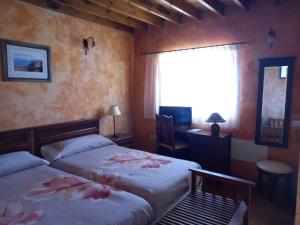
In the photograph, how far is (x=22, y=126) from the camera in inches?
111

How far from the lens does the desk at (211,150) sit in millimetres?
3240

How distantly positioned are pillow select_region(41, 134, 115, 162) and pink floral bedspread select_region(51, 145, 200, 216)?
90 mm

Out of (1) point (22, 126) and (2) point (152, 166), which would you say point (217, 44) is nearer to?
(2) point (152, 166)

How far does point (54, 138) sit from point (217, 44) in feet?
9.05

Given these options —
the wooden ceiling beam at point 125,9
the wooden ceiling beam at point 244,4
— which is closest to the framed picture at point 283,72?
the wooden ceiling beam at point 244,4

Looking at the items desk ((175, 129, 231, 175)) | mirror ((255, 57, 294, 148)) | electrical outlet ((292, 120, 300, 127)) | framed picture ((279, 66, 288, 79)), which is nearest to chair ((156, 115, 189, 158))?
desk ((175, 129, 231, 175))

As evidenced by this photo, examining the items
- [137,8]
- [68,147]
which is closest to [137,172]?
[68,147]

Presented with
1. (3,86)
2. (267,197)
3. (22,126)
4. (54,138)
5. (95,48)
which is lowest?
(267,197)

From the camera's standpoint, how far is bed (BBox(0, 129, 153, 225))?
1.55 metres

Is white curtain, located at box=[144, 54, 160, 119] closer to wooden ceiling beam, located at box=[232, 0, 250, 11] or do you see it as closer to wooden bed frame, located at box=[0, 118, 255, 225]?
wooden bed frame, located at box=[0, 118, 255, 225]

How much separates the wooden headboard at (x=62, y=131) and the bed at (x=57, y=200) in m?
Result: 0.53

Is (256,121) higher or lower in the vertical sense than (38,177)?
higher

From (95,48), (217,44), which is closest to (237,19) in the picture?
(217,44)

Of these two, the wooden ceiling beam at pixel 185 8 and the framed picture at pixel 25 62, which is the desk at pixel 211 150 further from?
the framed picture at pixel 25 62
